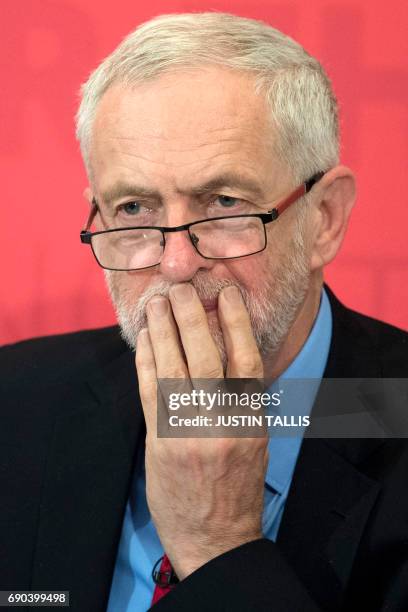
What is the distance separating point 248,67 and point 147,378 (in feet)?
2.33

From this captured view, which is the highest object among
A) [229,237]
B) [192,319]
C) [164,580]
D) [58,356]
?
[229,237]

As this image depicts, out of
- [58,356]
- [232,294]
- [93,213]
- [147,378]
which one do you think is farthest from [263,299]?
[58,356]

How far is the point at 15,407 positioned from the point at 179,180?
0.83m

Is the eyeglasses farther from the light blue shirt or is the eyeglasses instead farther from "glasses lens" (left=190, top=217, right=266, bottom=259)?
the light blue shirt

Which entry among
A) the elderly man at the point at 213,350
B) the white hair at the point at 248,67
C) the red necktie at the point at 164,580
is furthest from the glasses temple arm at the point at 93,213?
the red necktie at the point at 164,580

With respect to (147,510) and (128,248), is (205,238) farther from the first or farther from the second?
(147,510)

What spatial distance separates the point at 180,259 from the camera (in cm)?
185

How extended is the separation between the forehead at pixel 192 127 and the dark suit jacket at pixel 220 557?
55 centimetres

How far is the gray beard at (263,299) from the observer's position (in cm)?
189

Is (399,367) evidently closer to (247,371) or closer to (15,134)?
(247,371)

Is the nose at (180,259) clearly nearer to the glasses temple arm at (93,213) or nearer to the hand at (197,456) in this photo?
the hand at (197,456)

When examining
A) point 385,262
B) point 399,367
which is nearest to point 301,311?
point 399,367

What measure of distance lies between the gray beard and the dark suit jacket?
0.19 metres

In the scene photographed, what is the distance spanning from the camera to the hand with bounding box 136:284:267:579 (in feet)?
5.75
